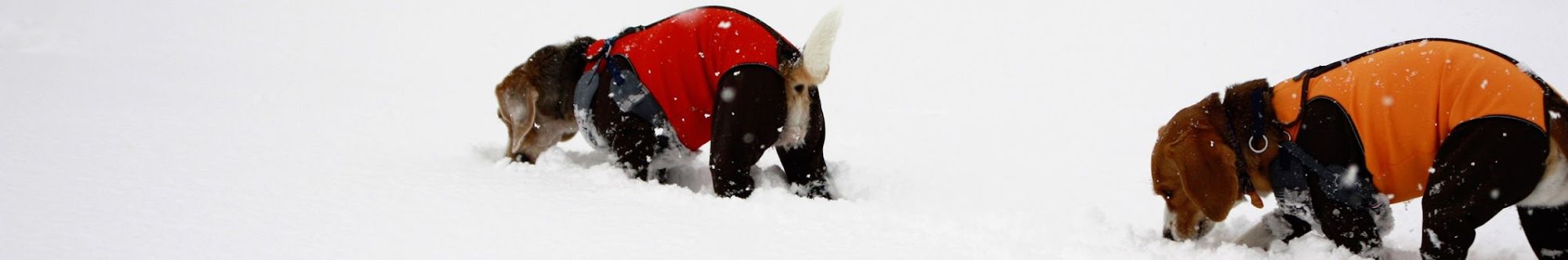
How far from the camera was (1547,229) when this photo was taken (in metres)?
3.06

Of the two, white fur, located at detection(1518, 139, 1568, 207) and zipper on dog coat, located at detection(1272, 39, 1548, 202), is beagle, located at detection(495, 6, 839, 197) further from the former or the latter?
white fur, located at detection(1518, 139, 1568, 207)

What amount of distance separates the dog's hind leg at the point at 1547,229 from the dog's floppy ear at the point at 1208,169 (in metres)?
0.86

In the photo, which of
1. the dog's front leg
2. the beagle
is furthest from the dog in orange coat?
the dog's front leg

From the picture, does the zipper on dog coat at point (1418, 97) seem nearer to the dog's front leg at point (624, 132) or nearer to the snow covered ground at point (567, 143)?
the snow covered ground at point (567, 143)

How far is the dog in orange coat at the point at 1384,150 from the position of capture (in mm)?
2723

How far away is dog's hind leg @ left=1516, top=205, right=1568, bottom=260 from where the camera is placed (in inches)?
118

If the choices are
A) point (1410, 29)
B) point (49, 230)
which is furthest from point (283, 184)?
point (1410, 29)

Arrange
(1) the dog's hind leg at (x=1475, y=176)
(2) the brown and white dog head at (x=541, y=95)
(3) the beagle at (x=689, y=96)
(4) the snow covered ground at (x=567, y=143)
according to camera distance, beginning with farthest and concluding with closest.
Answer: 1. (2) the brown and white dog head at (x=541, y=95)
2. (3) the beagle at (x=689, y=96)
3. (4) the snow covered ground at (x=567, y=143)
4. (1) the dog's hind leg at (x=1475, y=176)

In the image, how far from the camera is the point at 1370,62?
3.04 metres

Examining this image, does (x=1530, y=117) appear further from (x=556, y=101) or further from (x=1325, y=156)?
(x=556, y=101)

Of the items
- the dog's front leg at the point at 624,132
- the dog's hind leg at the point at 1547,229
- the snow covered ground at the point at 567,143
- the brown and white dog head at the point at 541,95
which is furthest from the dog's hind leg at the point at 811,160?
the dog's hind leg at the point at 1547,229

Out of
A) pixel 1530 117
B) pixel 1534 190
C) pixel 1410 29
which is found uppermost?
pixel 1410 29

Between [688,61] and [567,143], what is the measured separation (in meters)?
1.88

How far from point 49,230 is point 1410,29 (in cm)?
1197
